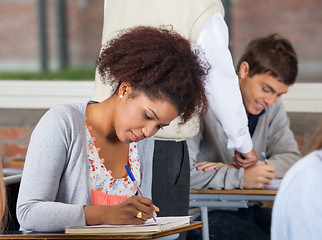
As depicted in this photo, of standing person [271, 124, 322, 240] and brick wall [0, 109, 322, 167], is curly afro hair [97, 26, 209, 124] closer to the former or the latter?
standing person [271, 124, 322, 240]

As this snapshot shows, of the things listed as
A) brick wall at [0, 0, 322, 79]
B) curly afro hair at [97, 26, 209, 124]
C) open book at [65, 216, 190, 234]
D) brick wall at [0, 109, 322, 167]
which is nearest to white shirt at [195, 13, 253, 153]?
curly afro hair at [97, 26, 209, 124]

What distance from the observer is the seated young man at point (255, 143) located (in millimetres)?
2604

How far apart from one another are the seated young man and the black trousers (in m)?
0.24

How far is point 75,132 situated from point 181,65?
344 mm

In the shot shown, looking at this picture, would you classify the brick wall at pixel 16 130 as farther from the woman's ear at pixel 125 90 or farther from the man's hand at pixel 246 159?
the woman's ear at pixel 125 90

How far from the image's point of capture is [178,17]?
2262 mm

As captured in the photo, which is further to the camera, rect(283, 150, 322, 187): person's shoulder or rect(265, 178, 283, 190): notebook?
rect(265, 178, 283, 190): notebook

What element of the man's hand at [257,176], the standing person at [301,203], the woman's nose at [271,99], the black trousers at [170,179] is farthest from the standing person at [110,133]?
the woman's nose at [271,99]

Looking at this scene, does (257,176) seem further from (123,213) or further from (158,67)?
(123,213)

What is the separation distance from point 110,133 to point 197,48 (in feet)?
1.54

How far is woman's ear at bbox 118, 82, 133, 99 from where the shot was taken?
6.08ft

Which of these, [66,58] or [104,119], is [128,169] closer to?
[104,119]

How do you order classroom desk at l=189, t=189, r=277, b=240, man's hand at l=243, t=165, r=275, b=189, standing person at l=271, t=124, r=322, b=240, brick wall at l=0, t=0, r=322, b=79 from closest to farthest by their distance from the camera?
standing person at l=271, t=124, r=322, b=240, classroom desk at l=189, t=189, r=277, b=240, man's hand at l=243, t=165, r=275, b=189, brick wall at l=0, t=0, r=322, b=79

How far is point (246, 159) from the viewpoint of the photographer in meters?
2.64
